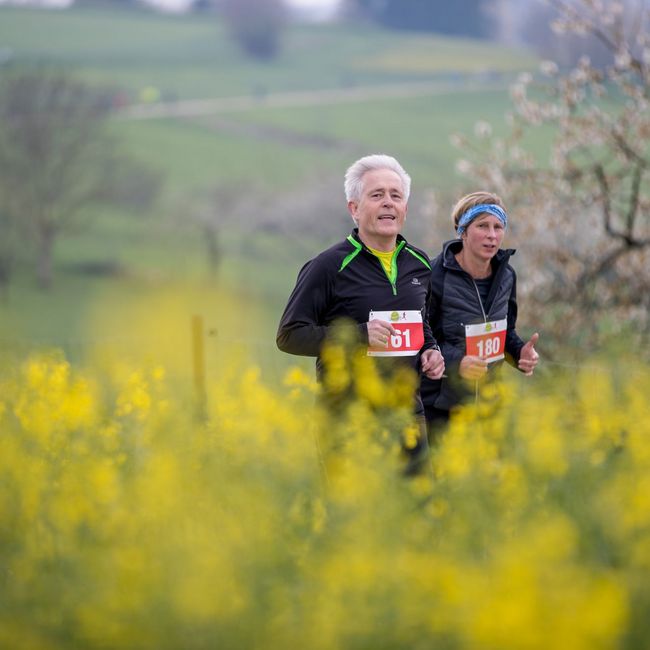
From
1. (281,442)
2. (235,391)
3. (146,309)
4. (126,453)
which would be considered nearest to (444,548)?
(281,442)

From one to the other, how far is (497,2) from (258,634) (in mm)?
113296

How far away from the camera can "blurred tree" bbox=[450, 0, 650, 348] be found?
11625mm

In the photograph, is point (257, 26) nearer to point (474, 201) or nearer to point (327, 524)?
point (474, 201)

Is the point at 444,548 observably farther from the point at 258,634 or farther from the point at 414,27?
the point at 414,27

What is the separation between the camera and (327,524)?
3.43m

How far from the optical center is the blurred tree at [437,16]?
10569 cm

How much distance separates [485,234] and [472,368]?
0.59 m

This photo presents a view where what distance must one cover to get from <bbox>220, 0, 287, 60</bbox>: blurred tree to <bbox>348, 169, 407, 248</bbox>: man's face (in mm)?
84432

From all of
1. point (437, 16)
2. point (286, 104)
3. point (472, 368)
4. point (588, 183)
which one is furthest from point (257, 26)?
point (472, 368)

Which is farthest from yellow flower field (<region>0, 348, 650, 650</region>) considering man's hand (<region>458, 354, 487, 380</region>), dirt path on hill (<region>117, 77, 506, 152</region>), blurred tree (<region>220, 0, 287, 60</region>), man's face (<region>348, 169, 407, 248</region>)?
blurred tree (<region>220, 0, 287, 60</region>)

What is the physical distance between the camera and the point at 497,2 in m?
110

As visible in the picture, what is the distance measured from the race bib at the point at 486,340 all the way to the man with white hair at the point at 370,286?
0.44 metres

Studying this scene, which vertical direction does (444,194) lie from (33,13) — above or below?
below

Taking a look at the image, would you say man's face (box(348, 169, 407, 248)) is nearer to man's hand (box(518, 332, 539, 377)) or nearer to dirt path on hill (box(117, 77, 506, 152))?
man's hand (box(518, 332, 539, 377))
